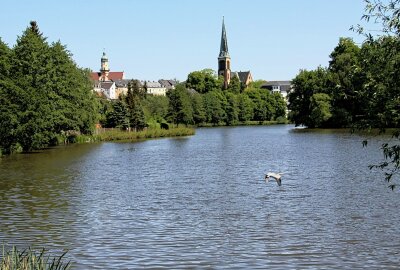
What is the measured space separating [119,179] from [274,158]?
58.0 feet

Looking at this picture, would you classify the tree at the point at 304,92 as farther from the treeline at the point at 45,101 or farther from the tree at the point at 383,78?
the tree at the point at 383,78

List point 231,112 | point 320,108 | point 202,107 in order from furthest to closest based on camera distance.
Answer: point 231,112 < point 202,107 < point 320,108


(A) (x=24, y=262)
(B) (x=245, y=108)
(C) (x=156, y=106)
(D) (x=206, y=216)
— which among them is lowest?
(D) (x=206, y=216)

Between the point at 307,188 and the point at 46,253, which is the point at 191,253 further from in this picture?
the point at 307,188

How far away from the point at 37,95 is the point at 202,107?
10048 centimetres

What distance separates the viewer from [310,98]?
360 ft

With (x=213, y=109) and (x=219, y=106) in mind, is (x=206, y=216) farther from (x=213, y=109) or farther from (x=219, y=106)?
(x=219, y=106)

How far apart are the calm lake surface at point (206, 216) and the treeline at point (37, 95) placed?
14.2 m

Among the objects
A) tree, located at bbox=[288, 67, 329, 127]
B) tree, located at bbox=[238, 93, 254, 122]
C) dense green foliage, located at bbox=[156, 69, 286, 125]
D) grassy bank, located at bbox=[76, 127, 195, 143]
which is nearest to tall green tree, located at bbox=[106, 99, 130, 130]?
grassy bank, located at bbox=[76, 127, 195, 143]

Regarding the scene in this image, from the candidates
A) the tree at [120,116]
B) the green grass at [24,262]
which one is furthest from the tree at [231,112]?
the green grass at [24,262]

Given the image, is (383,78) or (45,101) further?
(45,101)

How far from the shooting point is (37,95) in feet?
186

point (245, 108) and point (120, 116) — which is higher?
point (245, 108)

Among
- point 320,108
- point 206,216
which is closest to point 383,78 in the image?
point 206,216
